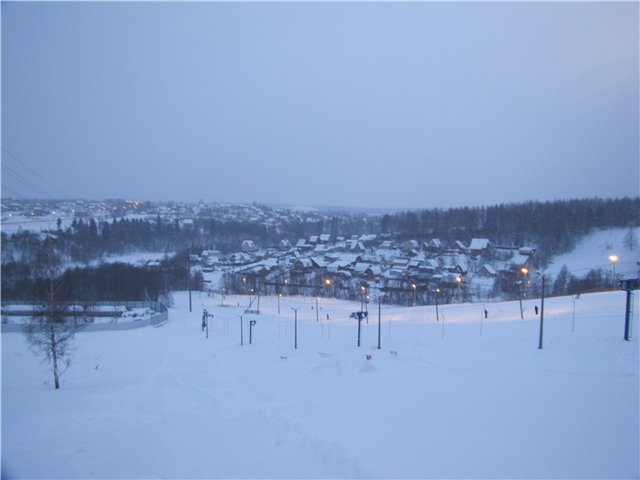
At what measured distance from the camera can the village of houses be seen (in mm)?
33750

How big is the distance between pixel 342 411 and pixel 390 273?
34675 millimetres

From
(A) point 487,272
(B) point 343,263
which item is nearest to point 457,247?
(A) point 487,272

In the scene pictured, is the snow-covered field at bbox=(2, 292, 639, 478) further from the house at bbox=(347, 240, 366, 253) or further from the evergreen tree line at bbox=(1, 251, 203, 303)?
the house at bbox=(347, 240, 366, 253)

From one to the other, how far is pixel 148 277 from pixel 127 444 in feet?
97.2

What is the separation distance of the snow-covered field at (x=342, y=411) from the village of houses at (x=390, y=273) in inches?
584

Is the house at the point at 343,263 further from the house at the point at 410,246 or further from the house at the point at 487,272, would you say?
the house at the point at 487,272

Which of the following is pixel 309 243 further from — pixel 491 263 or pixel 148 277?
pixel 148 277

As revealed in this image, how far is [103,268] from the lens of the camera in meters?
33.4

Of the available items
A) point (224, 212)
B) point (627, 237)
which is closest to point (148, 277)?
point (627, 237)

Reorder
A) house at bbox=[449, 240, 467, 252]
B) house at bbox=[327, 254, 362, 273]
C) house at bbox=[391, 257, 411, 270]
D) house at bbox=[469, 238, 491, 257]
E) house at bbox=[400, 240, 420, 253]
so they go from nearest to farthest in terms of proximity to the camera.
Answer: house at bbox=[391, 257, 411, 270], house at bbox=[327, 254, 362, 273], house at bbox=[469, 238, 491, 257], house at bbox=[449, 240, 467, 252], house at bbox=[400, 240, 420, 253]

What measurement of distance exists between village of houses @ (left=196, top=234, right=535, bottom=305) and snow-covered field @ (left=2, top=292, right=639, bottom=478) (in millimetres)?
14825

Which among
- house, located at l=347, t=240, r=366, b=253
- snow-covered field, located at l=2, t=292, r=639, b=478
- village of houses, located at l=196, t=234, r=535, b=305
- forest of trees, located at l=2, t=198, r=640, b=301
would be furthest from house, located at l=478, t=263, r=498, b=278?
snow-covered field, located at l=2, t=292, r=639, b=478

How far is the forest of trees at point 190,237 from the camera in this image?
95.7ft

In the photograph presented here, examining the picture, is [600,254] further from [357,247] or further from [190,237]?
[190,237]
